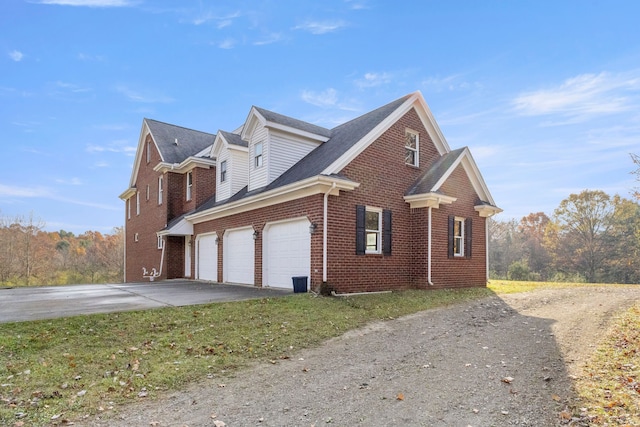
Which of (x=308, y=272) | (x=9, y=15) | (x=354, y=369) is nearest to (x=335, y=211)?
(x=308, y=272)

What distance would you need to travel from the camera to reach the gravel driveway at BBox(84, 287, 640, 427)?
3783 mm

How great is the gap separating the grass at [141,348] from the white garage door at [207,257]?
8.73 metres

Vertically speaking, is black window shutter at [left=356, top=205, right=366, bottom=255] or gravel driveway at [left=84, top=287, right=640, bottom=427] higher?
black window shutter at [left=356, top=205, right=366, bottom=255]

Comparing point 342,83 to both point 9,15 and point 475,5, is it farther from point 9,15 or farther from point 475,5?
point 9,15

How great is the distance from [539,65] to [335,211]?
32.1ft

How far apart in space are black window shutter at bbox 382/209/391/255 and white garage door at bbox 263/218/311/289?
9.29 ft

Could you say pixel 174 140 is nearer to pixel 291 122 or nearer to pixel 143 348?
pixel 291 122

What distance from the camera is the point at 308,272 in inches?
461

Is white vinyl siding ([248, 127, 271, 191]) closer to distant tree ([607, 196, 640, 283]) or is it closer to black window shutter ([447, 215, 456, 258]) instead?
black window shutter ([447, 215, 456, 258])

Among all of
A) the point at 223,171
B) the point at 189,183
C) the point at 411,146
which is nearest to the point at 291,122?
the point at 223,171

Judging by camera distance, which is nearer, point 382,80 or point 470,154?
point 470,154

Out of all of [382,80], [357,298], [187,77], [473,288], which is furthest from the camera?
[187,77]

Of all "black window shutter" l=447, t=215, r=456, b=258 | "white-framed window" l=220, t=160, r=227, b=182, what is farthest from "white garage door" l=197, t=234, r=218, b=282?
"black window shutter" l=447, t=215, r=456, b=258

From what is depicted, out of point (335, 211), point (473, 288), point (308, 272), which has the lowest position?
point (473, 288)
